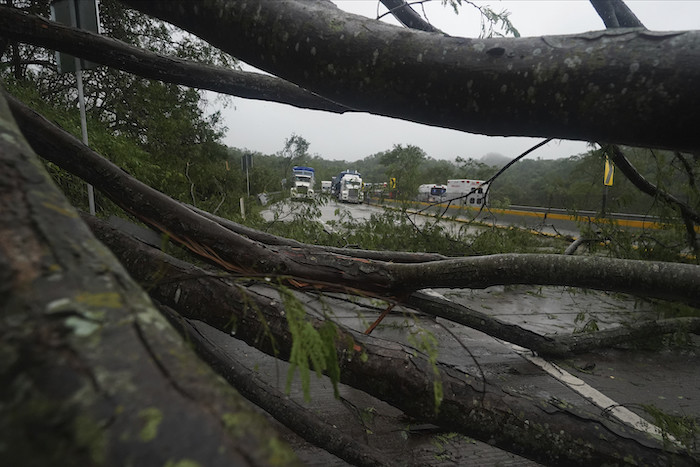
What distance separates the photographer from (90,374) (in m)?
0.50

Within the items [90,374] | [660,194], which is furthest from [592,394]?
[90,374]

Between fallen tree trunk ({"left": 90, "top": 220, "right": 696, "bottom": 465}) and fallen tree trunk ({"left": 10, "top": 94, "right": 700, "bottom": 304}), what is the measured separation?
187mm

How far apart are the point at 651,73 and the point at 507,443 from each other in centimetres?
163

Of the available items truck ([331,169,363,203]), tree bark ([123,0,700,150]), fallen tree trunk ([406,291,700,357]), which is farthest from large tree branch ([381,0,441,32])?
truck ([331,169,363,203])

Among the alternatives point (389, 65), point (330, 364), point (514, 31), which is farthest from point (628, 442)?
point (514, 31)

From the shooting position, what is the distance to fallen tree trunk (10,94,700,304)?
1.89m

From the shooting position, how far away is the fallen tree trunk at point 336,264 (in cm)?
189

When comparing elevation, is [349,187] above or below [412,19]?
below

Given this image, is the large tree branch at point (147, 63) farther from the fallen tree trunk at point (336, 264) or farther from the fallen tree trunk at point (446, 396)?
the fallen tree trunk at point (446, 396)

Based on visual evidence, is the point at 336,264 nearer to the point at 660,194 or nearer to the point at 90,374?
the point at 90,374

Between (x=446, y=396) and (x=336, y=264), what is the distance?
827 millimetres

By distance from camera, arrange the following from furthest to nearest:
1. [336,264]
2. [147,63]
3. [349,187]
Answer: [349,187], [147,63], [336,264]

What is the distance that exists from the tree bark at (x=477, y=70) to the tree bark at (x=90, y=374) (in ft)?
2.91

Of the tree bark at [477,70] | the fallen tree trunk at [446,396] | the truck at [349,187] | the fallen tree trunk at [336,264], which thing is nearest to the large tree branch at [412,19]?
the tree bark at [477,70]
